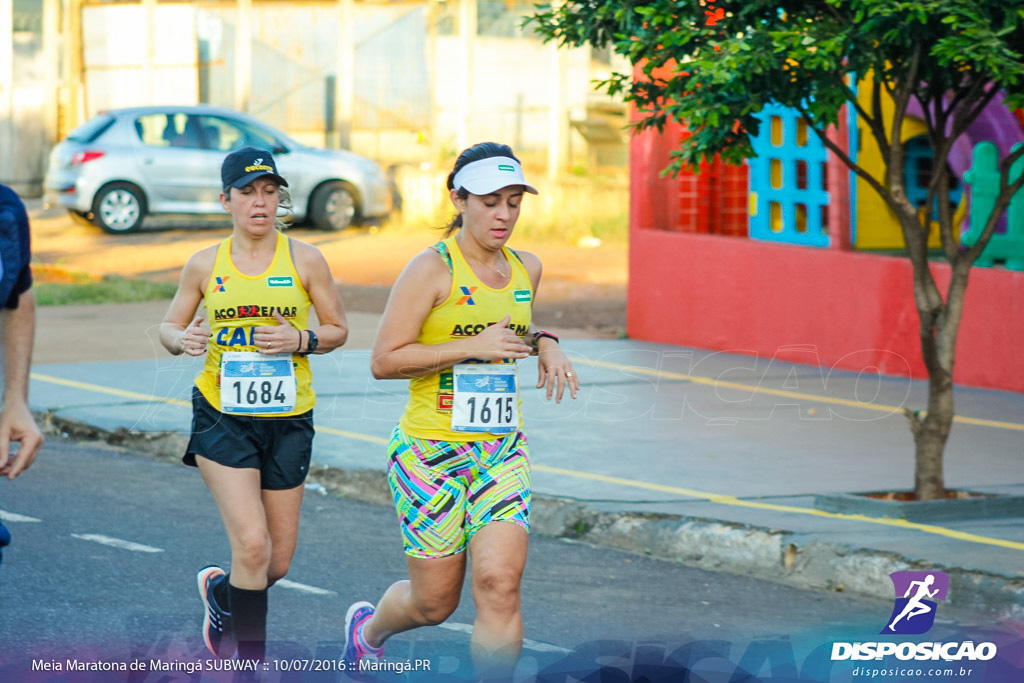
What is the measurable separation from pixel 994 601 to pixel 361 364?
712 centimetres

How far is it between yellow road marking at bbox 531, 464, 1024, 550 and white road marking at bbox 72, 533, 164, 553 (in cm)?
246

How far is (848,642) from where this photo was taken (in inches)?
238

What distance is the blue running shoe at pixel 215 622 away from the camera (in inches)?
213

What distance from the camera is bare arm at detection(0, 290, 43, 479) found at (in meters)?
4.12

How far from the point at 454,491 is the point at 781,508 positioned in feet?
11.3

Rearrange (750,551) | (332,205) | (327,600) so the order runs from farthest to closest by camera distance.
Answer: (332,205)
(750,551)
(327,600)

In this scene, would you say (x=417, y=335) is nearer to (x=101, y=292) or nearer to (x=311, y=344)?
(x=311, y=344)

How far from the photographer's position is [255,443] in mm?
5492

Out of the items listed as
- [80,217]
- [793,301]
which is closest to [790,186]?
[793,301]

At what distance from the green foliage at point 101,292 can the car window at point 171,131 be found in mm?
5268

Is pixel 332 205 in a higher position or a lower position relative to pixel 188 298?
higher

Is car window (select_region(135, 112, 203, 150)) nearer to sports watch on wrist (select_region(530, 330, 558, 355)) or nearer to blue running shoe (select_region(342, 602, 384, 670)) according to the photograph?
blue running shoe (select_region(342, 602, 384, 670))

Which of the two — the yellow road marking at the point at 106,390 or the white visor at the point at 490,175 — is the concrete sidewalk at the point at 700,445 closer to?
the yellow road marking at the point at 106,390

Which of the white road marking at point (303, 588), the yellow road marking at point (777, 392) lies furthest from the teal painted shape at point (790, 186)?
the white road marking at point (303, 588)
